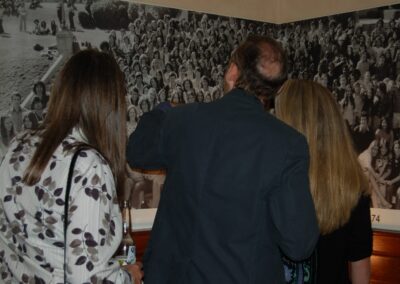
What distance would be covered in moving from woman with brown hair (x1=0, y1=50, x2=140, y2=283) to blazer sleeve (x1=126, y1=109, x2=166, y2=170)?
0.19 metres

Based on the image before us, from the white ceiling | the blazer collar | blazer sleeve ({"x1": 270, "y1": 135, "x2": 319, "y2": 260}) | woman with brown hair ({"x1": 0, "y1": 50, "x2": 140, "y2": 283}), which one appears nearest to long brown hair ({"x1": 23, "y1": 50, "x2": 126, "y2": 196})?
woman with brown hair ({"x1": 0, "y1": 50, "x2": 140, "y2": 283})

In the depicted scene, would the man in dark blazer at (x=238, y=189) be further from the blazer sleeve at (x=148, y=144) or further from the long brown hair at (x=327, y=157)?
the long brown hair at (x=327, y=157)

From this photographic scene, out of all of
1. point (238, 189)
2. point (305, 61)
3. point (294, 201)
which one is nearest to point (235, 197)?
point (238, 189)

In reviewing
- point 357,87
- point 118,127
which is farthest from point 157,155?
point 357,87

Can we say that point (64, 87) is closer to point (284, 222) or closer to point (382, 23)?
point (284, 222)

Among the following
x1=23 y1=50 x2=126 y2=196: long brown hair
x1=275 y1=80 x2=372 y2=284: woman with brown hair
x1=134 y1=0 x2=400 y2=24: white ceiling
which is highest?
x1=134 y1=0 x2=400 y2=24: white ceiling

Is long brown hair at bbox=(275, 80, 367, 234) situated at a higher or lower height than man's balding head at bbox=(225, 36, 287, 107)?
lower

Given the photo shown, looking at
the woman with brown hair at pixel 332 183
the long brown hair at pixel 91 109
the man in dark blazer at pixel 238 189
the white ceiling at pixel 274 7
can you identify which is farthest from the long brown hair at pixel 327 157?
the white ceiling at pixel 274 7

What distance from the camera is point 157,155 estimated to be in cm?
151

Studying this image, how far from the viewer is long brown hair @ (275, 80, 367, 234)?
1614 millimetres

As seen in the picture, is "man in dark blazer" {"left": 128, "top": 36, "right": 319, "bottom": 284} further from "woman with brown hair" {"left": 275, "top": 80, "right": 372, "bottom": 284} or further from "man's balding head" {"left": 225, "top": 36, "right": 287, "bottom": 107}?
"woman with brown hair" {"left": 275, "top": 80, "right": 372, "bottom": 284}

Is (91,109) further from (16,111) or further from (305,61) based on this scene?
(305,61)

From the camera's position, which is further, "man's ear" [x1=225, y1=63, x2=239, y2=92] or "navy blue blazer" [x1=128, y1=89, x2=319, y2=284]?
"man's ear" [x1=225, y1=63, x2=239, y2=92]

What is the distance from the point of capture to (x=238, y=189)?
1350 mm
